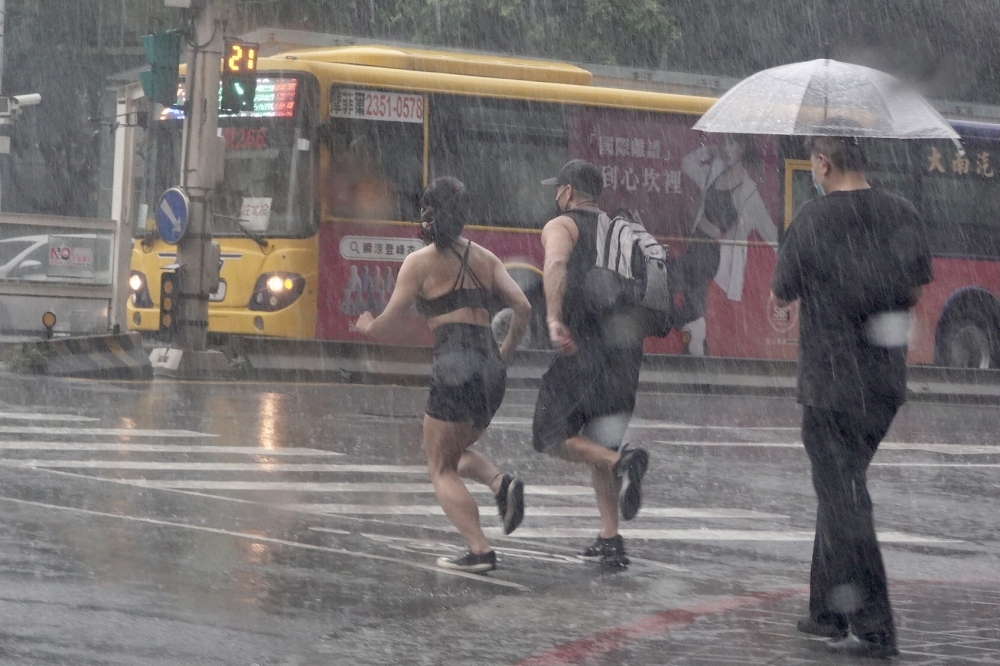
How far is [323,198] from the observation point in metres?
17.6

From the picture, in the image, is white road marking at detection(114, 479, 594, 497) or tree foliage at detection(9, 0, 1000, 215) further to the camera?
tree foliage at detection(9, 0, 1000, 215)

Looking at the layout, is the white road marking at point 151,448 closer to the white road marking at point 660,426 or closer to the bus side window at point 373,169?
the white road marking at point 660,426

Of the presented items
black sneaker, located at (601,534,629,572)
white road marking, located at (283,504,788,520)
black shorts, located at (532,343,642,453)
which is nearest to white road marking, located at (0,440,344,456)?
white road marking, located at (283,504,788,520)

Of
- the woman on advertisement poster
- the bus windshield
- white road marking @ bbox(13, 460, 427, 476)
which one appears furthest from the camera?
the woman on advertisement poster

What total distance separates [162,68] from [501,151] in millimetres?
4490

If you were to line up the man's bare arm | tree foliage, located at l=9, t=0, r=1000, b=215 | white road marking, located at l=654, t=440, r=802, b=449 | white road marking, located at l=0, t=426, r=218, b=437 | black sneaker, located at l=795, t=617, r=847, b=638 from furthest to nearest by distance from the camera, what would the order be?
tree foliage, located at l=9, t=0, r=1000, b=215, white road marking, located at l=654, t=440, r=802, b=449, white road marking, located at l=0, t=426, r=218, b=437, the man's bare arm, black sneaker, located at l=795, t=617, r=847, b=638

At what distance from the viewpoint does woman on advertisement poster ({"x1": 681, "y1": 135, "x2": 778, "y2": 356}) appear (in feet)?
65.6

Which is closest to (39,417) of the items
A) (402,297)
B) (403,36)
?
(402,297)

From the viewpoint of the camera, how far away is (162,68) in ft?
52.5

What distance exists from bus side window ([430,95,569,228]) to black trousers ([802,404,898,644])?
42.4 ft

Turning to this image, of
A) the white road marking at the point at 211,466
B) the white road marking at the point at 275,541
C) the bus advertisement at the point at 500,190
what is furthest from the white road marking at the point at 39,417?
the bus advertisement at the point at 500,190

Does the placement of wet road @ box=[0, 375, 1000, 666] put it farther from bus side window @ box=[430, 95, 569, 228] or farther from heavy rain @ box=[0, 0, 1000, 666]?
bus side window @ box=[430, 95, 569, 228]

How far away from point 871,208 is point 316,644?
241 centimetres

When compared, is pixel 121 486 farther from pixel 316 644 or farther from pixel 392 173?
pixel 392 173
